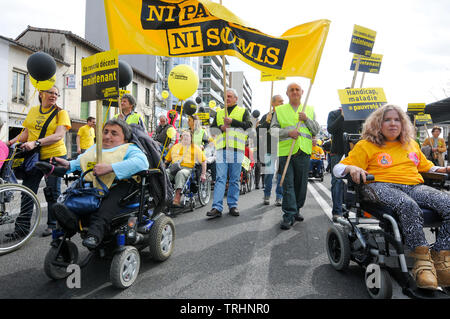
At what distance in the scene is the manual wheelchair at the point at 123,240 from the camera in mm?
2357

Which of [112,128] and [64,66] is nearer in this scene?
[112,128]

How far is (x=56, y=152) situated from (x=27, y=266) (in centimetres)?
154

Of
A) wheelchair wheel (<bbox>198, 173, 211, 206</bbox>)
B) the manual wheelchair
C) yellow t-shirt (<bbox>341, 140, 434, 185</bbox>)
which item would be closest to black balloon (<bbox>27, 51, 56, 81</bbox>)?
the manual wheelchair

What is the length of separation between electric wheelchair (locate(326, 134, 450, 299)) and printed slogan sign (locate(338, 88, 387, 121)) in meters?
1.86

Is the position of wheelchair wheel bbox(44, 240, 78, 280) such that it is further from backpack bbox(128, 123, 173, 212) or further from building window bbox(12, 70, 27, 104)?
building window bbox(12, 70, 27, 104)

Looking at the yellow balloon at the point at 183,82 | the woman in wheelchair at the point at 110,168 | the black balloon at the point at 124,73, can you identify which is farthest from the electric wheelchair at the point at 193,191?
the woman in wheelchair at the point at 110,168

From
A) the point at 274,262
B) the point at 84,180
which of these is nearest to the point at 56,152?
the point at 84,180

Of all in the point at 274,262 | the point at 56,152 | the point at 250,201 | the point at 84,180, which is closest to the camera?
the point at 84,180

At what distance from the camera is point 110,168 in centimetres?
248

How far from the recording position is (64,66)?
20.2 m

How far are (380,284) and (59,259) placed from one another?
→ 8.11 feet

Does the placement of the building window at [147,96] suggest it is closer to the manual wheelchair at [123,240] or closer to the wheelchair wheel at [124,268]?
the manual wheelchair at [123,240]

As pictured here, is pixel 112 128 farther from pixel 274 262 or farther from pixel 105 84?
pixel 274 262

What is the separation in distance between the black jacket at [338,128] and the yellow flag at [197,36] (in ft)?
4.02
